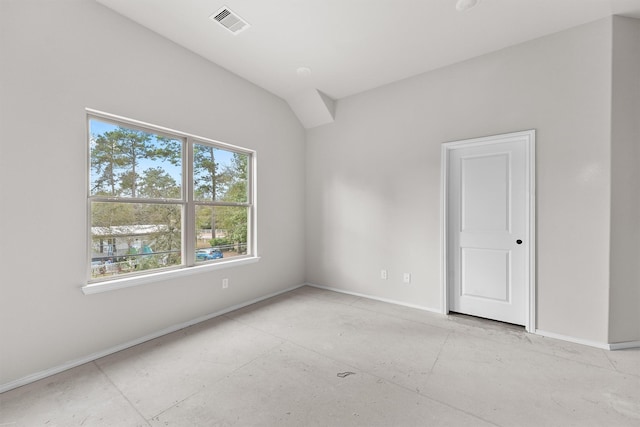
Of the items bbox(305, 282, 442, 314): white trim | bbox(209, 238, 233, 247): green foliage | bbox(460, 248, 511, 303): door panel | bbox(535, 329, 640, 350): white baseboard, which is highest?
bbox(209, 238, 233, 247): green foliage

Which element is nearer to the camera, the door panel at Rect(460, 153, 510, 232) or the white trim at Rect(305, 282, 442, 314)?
the door panel at Rect(460, 153, 510, 232)

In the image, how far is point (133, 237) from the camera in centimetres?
256

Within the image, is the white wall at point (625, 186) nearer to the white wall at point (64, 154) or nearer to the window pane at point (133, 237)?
the white wall at point (64, 154)

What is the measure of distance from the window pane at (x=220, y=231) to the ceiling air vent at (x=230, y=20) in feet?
6.25

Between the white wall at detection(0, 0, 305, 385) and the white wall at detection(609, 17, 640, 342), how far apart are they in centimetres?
407

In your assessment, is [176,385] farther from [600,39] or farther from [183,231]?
[600,39]

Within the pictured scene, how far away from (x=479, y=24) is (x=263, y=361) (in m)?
3.64

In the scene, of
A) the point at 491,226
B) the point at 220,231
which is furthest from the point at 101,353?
the point at 491,226

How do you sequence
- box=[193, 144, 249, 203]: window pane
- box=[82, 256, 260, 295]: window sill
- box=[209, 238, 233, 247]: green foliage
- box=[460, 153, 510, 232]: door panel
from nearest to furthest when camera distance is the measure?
box=[82, 256, 260, 295]: window sill < box=[460, 153, 510, 232]: door panel < box=[193, 144, 249, 203]: window pane < box=[209, 238, 233, 247]: green foliage

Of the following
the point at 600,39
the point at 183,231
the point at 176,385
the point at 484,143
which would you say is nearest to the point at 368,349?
the point at 176,385

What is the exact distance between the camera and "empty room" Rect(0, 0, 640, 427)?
6.02 feet

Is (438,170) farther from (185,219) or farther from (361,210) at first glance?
(185,219)

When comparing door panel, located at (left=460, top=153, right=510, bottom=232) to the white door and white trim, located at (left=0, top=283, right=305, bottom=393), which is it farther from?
white trim, located at (left=0, top=283, right=305, bottom=393)

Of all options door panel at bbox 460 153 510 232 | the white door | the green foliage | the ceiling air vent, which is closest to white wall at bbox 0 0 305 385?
the green foliage
